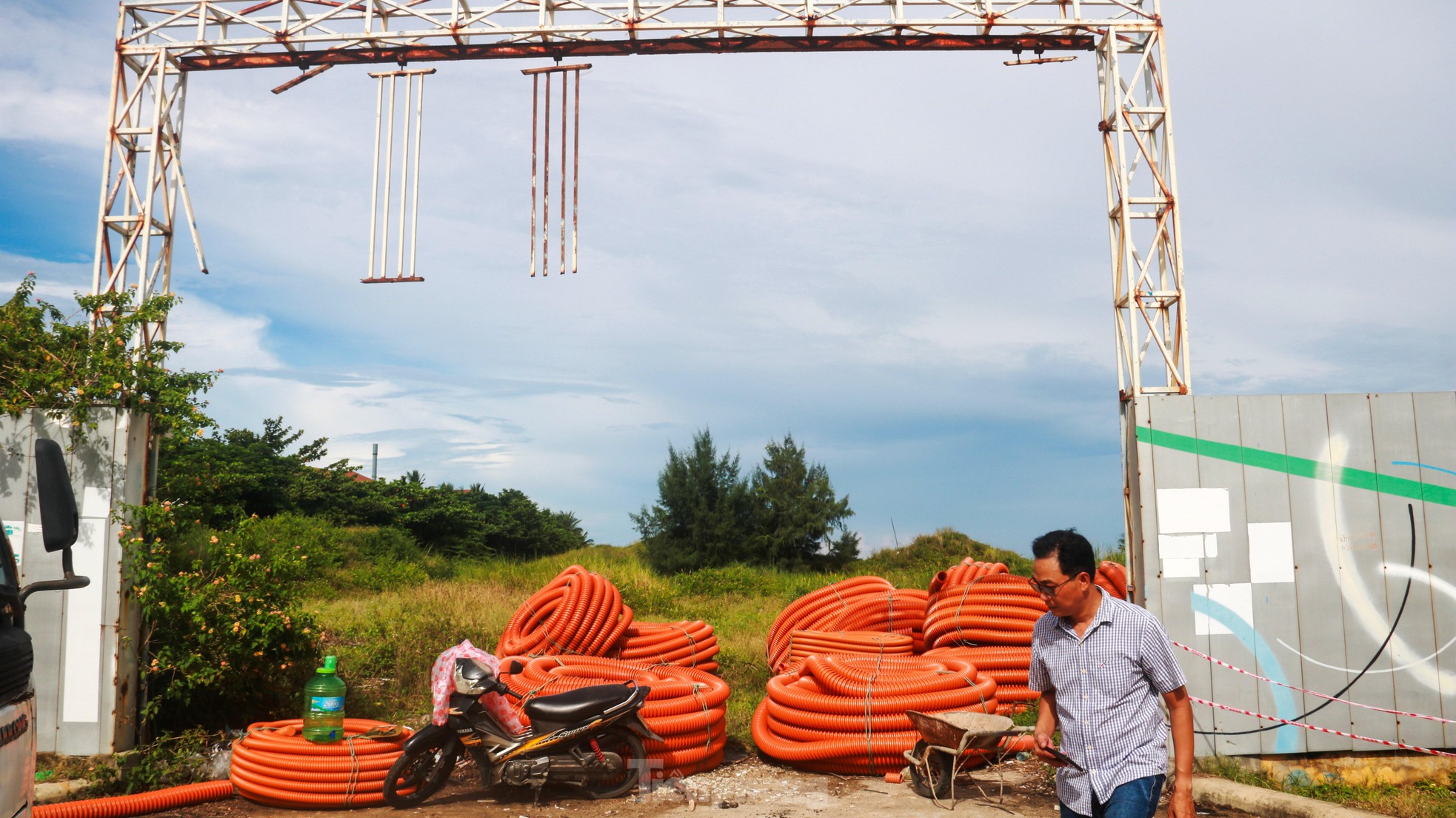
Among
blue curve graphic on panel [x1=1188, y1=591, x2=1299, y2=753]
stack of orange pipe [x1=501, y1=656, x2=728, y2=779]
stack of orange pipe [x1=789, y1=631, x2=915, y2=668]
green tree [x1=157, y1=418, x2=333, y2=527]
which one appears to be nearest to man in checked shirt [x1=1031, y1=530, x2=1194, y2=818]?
stack of orange pipe [x1=501, y1=656, x2=728, y2=779]

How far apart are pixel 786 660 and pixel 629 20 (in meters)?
6.71

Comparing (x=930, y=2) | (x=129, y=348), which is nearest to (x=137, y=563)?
(x=129, y=348)

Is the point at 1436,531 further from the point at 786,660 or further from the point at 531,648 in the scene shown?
the point at 531,648

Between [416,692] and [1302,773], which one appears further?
[416,692]

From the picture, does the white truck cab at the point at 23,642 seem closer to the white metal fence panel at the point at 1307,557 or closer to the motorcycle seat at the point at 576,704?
the motorcycle seat at the point at 576,704

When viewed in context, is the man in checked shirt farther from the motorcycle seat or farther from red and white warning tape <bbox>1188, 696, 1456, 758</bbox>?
red and white warning tape <bbox>1188, 696, 1456, 758</bbox>

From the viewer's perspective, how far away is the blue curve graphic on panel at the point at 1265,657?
763 centimetres

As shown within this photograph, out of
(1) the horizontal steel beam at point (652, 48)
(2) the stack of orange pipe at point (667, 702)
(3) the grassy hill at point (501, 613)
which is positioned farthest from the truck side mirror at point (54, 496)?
(1) the horizontal steel beam at point (652, 48)

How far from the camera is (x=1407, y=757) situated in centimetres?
767

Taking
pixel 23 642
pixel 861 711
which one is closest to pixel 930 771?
pixel 861 711

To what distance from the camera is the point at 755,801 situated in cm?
710

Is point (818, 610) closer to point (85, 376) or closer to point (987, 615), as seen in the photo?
point (987, 615)

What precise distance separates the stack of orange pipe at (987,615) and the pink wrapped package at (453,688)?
4.14 meters

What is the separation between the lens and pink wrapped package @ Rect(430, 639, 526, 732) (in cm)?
683
